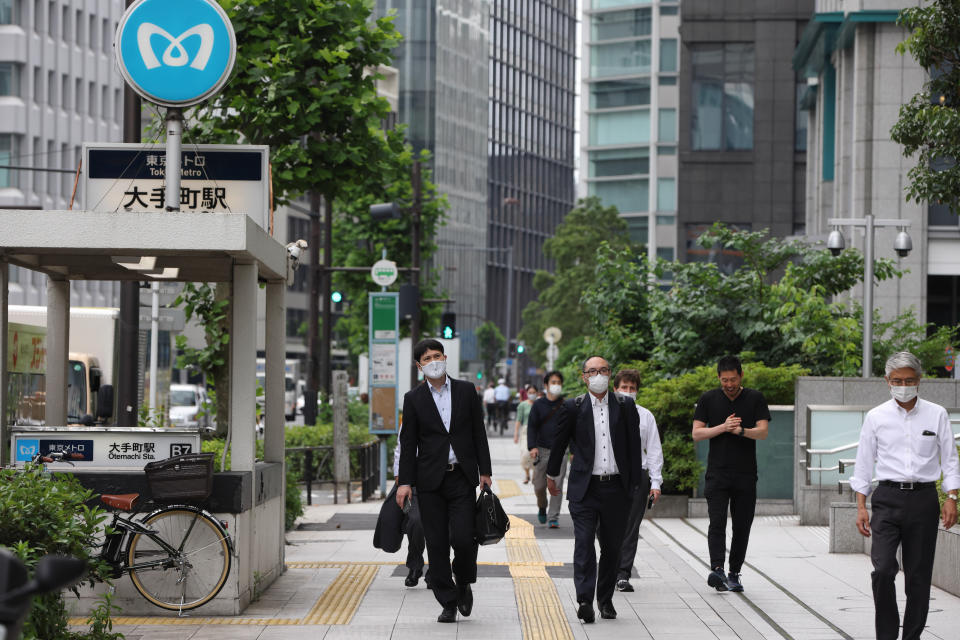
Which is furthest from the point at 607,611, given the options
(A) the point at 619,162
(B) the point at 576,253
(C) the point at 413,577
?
(A) the point at 619,162

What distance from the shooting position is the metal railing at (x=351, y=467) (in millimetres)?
23141

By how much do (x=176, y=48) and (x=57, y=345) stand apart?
2.68 meters

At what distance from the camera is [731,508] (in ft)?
37.9

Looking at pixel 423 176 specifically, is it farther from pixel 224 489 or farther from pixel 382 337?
pixel 224 489

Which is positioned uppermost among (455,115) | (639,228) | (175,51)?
(455,115)

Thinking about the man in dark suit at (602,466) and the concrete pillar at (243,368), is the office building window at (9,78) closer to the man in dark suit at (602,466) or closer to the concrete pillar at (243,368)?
the concrete pillar at (243,368)

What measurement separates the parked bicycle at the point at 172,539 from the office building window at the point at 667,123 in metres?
61.4

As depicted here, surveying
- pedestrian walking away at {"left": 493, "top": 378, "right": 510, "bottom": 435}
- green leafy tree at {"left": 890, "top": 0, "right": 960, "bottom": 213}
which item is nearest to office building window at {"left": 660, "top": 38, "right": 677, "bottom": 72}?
pedestrian walking away at {"left": 493, "top": 378, "right": 510, "bottom": 435}

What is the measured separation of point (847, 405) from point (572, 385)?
12177 millimetres

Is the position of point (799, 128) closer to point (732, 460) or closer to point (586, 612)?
point (732, 460)

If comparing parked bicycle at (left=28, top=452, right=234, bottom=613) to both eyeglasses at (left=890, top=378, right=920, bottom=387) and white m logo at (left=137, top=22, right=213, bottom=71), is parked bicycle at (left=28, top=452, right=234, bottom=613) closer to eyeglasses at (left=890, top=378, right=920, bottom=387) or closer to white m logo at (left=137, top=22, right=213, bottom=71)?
white m logo at (left=137, top=22, right=213, bottom=71)

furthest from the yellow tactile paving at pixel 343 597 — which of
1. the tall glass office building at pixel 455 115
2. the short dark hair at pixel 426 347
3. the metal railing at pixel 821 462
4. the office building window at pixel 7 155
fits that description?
the tall glass office building at pixel 455 115

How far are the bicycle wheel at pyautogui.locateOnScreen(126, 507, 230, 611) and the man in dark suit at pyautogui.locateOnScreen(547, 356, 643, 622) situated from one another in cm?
218

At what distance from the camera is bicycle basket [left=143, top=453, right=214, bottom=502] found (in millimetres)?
9789
